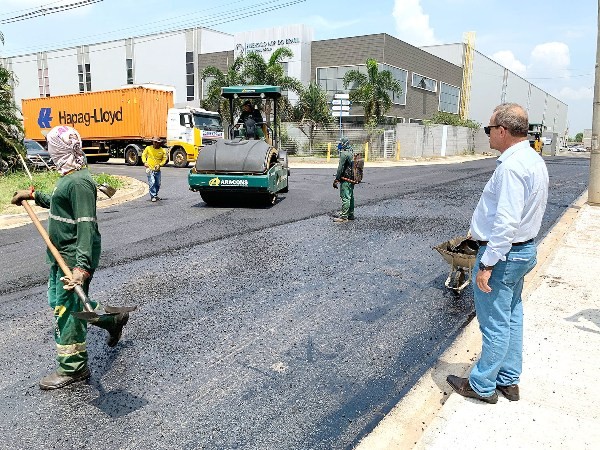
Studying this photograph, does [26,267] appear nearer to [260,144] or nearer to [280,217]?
[280,217]

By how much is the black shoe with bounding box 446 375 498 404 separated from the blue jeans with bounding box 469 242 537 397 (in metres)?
0.03

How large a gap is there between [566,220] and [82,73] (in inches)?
2256

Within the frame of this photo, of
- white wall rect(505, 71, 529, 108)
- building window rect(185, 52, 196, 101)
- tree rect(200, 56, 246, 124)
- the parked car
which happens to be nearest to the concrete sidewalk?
the parked car

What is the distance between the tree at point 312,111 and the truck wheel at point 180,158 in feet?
39.1

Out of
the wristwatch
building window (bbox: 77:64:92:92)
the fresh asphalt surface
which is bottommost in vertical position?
the fresh asphalt surface

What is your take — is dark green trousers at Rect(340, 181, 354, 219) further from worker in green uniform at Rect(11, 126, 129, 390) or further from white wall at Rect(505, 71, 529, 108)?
white wall at Rect(505, 71, 529, 108)

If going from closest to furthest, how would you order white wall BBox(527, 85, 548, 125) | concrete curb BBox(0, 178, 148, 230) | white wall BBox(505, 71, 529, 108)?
1. concrete curb BBox(0, 178, 148, 230)
2. white wall BBox(505, 71, 529, 108)
3. white wall BBox(527, 85, 548, 125)

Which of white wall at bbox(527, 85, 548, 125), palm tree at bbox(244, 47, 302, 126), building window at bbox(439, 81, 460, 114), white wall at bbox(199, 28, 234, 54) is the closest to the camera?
palm tree at bbox(244, 47, 302, 126)

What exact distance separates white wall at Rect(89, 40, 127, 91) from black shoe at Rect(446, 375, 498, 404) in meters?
55.3

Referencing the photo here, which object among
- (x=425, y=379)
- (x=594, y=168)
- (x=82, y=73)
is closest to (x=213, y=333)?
(x=425, y=379)

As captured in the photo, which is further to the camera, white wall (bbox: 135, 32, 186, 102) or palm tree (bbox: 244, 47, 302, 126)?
white wall (bbox: 135, 32, 186, 102)

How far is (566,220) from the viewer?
10.2 meters

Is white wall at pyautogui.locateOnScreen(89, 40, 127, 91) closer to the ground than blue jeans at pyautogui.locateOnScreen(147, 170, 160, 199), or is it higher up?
higher up

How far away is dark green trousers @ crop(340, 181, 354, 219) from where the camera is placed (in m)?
10.0
